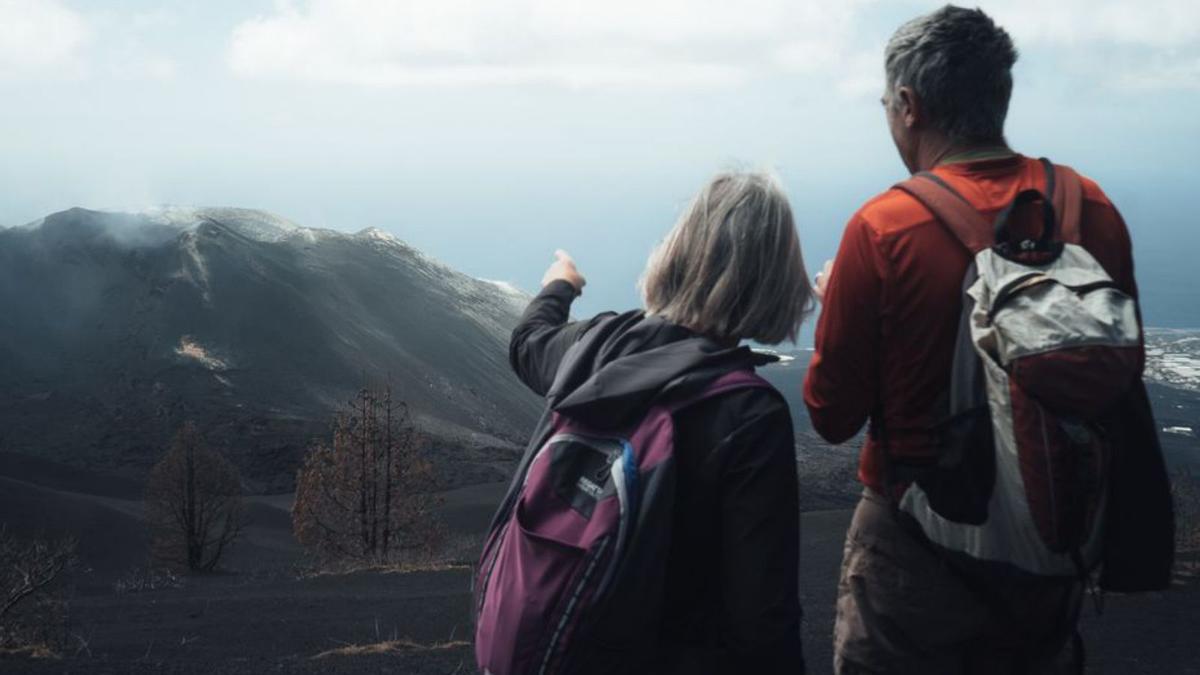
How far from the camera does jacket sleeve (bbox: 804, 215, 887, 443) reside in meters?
2.86

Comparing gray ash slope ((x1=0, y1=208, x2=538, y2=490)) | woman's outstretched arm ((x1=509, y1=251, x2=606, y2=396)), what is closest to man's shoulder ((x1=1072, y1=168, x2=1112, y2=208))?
woman's outstretched arm ((x1=509, y1=251, x2=606, y2=396))

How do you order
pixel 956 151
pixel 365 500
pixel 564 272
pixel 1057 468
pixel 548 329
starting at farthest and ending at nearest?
pixel 365 500 → pixel 564 272 → pixel 548 329 → pixel 956 151 → pixel 1057 468

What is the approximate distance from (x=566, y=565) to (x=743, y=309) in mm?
704

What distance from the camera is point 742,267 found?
2.64 m

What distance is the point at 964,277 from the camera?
2.80 metres

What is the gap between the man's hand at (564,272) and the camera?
3.37m

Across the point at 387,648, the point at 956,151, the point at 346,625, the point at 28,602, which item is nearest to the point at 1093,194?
the point at 956,151

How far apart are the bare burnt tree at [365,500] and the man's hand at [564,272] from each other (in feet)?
84.6

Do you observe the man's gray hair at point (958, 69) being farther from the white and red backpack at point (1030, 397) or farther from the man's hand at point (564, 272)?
the man's hand at point (564, 272)

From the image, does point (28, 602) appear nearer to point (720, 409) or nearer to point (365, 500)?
point (720, 409)

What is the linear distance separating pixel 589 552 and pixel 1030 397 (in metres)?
1.04

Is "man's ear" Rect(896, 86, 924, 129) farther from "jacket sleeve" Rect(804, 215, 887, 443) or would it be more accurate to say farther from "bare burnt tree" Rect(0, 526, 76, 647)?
"bare burnt tree" Rect(0, 526, 76, 647)

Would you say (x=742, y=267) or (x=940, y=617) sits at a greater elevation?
(x=742, y=267)

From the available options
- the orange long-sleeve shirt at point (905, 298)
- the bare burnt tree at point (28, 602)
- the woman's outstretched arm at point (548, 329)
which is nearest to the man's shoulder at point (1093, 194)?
the orange long-sleeve shirt at point (905, 298)
